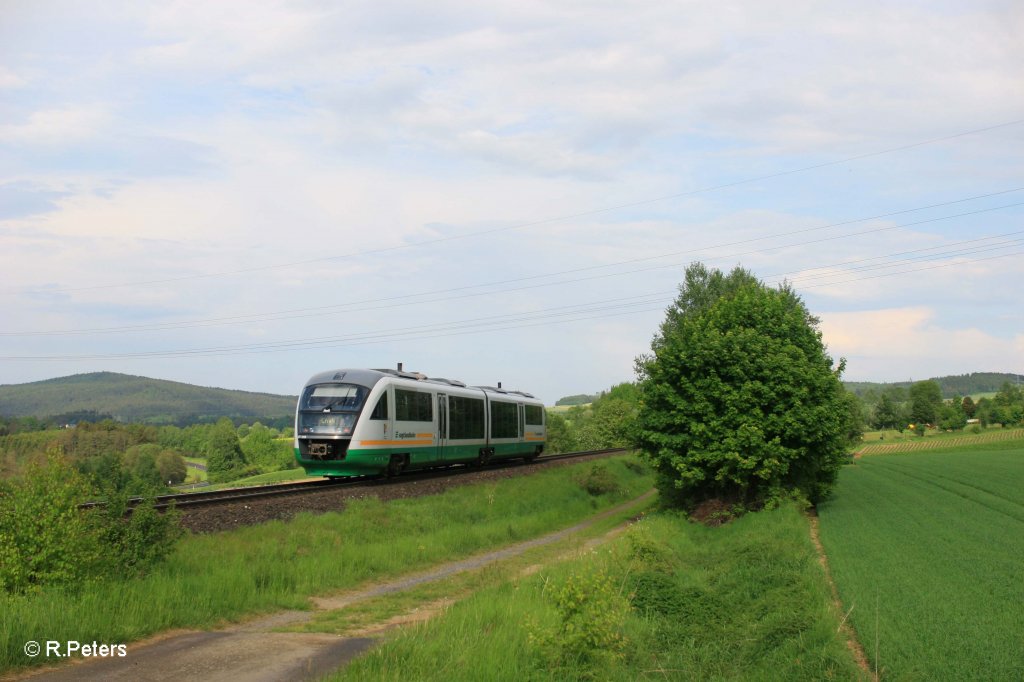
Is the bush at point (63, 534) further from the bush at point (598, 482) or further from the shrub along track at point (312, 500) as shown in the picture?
the bush at point (598, 482)

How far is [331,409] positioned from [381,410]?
1520 mm

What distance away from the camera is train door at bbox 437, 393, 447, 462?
30.5m

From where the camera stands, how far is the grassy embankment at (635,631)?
8914mm

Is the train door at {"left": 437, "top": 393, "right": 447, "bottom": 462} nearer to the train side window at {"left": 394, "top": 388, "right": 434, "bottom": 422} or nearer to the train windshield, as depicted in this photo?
the train side window at {"left": 394, "top": 388, "right": 434, "bottom": 422}

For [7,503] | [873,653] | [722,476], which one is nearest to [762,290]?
[722,476]

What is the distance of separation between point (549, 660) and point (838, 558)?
934 cm

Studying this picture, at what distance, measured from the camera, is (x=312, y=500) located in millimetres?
20547

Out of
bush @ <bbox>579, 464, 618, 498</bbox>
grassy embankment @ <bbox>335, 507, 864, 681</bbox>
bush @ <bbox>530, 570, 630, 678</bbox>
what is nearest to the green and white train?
bush @ <bbox>579, 464, 618, 498</bbox>

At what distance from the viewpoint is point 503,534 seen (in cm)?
2284

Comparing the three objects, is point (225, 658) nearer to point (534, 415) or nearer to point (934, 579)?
point (934, 579)

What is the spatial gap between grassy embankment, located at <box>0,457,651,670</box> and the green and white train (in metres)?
2.62

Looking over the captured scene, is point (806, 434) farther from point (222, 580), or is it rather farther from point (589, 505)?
point (222, 580)

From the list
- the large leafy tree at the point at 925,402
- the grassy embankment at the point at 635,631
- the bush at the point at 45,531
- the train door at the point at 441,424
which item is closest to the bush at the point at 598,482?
the train door at the point at 441,424

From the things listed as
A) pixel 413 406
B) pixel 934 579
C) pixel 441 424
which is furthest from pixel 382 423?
pixel 934 579
